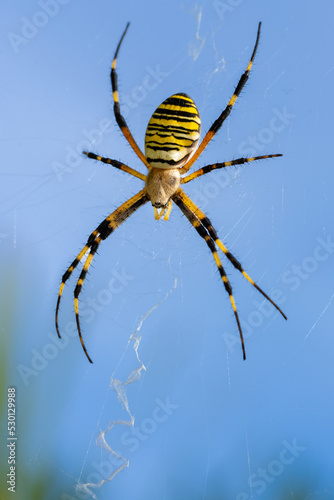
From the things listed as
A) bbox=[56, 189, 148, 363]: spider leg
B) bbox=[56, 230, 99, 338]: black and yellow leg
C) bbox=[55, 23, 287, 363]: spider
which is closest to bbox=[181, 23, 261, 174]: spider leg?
bbox=[55, 23, 287, 363]: spider

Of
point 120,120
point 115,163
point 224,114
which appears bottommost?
point 224,114

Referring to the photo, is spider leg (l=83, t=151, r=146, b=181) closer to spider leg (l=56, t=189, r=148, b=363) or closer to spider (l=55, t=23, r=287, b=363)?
spider (l=55, t=23, r=287, b=363)

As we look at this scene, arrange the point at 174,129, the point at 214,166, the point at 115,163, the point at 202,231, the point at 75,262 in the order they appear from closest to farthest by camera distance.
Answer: the point at 174,129 < the point at 214,166 < the point at 115,163 < the point at 202,231 < the point at 75,262

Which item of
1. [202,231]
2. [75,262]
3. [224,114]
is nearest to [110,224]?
[75,262]

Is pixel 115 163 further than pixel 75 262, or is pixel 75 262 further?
pixel 75 262

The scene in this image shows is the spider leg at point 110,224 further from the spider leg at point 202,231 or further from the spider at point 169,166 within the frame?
the spider leg at point 202,231

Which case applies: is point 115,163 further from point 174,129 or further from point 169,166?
point 174,129

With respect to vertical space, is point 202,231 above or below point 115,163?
below

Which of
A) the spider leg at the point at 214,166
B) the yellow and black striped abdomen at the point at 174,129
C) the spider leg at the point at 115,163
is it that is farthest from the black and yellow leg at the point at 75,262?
the yellow and black striped abdomen at the point at 174,129
